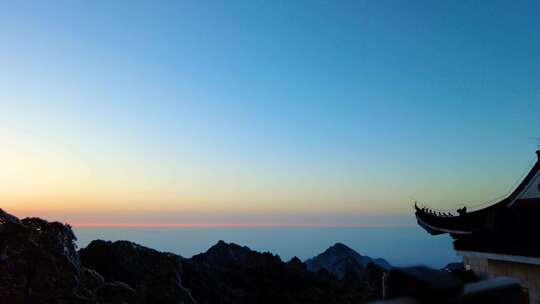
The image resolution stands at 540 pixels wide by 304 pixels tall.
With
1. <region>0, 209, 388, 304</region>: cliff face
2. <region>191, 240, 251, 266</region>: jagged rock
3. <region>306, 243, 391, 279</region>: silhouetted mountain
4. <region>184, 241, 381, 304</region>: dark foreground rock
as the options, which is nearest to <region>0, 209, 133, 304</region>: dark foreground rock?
<region>0, 209, 388, 304</region>: cliff face

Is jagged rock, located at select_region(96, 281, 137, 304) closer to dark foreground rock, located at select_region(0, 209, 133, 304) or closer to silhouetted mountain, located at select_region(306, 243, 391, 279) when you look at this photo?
dark foreground rock, located at select_region(0, 209, 133, 304)

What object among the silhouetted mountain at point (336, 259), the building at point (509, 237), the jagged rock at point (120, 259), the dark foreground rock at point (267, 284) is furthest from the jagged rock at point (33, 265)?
the silhouetted mountain at point (336, 259)

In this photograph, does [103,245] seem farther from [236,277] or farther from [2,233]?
[2,233]

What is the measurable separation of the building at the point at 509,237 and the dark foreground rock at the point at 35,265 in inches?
433

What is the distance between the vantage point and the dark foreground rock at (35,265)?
40.1 feet

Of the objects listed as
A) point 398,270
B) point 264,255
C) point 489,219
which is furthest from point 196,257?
point 398,270

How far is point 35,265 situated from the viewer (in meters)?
12.5

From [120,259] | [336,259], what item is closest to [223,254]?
[120,259]

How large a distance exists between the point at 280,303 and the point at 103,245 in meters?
15.1

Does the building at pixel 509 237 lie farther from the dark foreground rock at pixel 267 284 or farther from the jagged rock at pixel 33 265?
the dark foreground rock at pixel 267 284

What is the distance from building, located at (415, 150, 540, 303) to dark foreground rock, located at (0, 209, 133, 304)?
1100 centimetres

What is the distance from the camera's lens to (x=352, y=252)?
77.9m

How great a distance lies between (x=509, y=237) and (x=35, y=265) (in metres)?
12.6

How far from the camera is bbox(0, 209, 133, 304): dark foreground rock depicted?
12.2m
